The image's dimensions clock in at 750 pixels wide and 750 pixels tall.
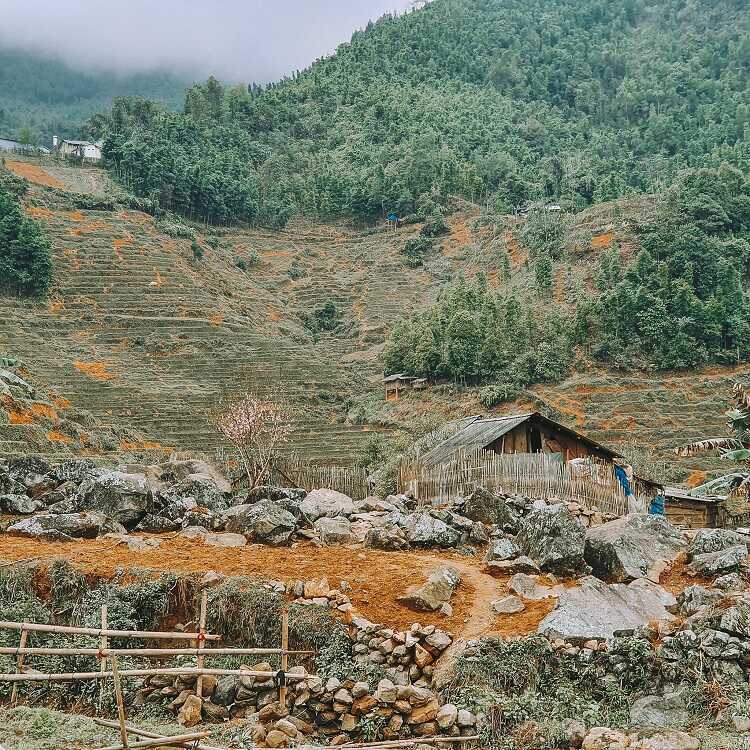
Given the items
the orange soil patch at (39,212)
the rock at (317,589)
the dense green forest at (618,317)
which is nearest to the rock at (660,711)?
the rock at (317,589)

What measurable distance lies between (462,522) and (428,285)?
5368cm

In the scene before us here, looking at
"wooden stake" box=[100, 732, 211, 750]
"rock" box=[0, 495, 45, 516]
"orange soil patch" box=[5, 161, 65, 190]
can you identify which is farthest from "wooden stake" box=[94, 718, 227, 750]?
"orange soil patch" box=[5, 161, 65, 190]

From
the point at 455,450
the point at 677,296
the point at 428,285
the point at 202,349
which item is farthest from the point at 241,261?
the point at 455,450

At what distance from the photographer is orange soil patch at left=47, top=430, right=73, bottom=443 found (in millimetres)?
27484

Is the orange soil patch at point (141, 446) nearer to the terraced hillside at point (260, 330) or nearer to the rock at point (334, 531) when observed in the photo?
the terraced hillside at point (260, 330)

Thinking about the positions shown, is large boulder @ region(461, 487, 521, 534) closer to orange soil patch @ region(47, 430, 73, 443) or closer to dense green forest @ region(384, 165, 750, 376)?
orange soil patch @ region(47, 430, 73, 443)

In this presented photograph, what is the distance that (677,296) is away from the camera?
145 ft

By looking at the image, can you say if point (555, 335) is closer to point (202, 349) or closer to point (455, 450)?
point (202, 349)

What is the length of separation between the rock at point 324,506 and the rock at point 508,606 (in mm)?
3980

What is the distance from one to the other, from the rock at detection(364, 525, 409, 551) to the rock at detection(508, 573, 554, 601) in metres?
2.17

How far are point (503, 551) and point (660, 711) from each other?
3.10m

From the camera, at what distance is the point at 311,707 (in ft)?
23.8

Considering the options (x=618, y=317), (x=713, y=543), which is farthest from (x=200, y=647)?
(x=618, y=317)

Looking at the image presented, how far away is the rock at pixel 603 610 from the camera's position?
7.39 meters
